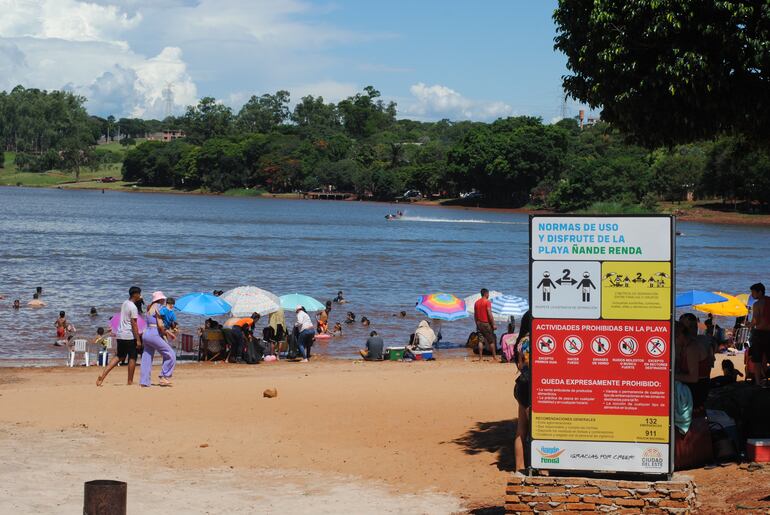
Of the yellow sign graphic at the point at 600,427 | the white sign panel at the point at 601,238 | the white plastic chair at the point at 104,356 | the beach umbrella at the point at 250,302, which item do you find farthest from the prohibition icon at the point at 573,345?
the beach umbrella at the point at 250,302

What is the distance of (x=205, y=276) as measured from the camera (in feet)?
156

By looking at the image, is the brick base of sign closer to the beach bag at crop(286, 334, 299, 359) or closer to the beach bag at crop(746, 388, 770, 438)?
the beach bag at crop(746, 388, 770, 438)

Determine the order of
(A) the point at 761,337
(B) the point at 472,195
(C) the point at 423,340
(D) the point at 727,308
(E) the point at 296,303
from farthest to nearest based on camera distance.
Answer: (B) the point at 472,195
(E) the point at 296,303
(D) the point at 727,308
(C) the point at 423,340
(A) the point at 761,337

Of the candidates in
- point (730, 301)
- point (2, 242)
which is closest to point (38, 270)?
point (2, 242)

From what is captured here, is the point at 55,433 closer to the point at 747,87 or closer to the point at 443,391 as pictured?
the point at 443,391

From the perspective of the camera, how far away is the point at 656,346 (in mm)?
9023

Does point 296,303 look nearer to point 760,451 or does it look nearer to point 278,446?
point 278,446

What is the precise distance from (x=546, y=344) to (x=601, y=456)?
3.49 feet

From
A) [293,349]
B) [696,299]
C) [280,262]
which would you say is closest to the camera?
[293,349]

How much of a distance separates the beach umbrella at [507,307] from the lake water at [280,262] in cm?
257

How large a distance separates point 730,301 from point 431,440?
14.1 metres

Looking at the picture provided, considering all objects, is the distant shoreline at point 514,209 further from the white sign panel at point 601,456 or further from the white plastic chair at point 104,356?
the white sign panel at point 601,456

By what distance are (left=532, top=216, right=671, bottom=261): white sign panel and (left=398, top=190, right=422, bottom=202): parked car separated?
505ft

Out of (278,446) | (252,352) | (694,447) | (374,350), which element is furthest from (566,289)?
(374,350)
